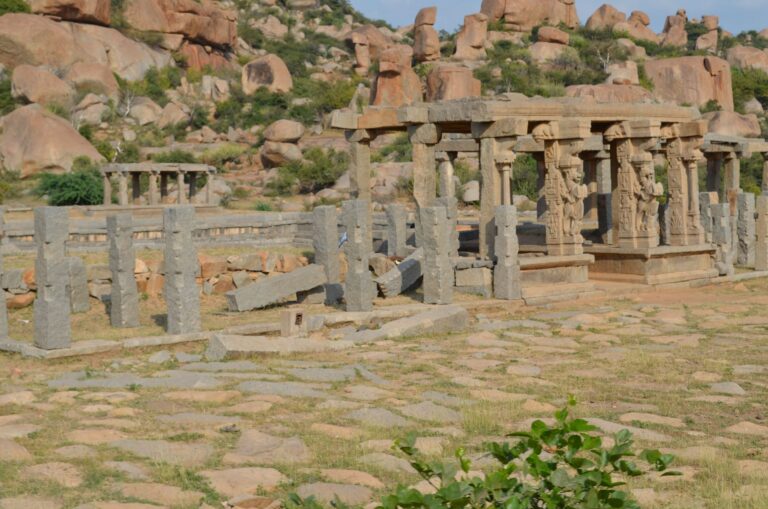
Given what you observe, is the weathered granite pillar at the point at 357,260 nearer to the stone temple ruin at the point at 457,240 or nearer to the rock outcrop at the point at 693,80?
the stone temple ruin at the point at 457,240

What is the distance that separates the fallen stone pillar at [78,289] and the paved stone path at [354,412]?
3.09 metres

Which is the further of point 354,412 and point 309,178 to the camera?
point 309,178

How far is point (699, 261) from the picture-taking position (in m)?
16.3

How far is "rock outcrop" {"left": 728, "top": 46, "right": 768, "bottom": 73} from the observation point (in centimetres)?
5906

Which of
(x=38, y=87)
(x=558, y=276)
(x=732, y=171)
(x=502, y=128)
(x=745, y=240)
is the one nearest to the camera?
(x=502, y=128)

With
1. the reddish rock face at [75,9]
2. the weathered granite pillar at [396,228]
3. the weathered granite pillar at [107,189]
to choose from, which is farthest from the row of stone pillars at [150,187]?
the reddish rock face at [75,9]

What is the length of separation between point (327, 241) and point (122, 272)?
3347 millimetres

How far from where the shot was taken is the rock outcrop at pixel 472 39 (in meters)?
55.7

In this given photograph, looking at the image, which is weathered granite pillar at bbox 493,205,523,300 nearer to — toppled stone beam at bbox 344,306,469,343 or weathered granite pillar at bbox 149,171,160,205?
toppled stone beam at bbox 344,306,469,343

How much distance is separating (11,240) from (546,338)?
31.5ft

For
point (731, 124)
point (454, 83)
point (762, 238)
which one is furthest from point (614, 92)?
point (762, 238)

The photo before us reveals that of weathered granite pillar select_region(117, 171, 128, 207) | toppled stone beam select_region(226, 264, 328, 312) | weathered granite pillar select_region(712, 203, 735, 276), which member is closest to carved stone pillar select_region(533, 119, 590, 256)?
weathered granite pillar select_region(712, 203, 735, 276)

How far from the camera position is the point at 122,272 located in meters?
10.6

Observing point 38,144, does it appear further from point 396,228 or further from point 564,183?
point 564,183
